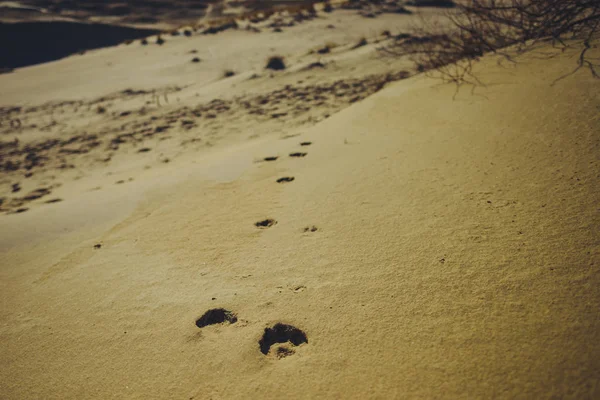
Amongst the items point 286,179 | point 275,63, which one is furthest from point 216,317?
point 275,63

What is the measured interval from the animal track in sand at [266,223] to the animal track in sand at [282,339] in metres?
0.67

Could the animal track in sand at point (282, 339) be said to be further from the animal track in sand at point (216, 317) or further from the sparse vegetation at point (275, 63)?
the sparse vegetation at point (275, 63)

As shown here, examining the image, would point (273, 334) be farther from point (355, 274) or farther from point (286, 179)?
point (286, 179)

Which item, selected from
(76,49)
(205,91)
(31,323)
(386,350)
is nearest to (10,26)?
(76,49)

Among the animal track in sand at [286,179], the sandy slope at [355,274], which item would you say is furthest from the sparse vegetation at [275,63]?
the animal track in sand at [286,179]

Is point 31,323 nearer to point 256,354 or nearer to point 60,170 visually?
point 256,354

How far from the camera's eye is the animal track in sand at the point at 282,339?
3.57 feet

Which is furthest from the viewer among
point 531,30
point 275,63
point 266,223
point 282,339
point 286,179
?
point 275,63

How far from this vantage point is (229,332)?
1.17 meters

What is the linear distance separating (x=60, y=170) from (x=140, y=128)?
122 cm

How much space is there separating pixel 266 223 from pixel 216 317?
62 centimetres

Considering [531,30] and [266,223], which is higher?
[531,30]

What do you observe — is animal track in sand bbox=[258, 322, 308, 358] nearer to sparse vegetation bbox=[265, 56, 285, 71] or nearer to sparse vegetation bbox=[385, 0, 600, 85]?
sparse vegetation bbox=[385, 0, 600, 85]

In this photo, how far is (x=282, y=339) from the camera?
44.6 inches
